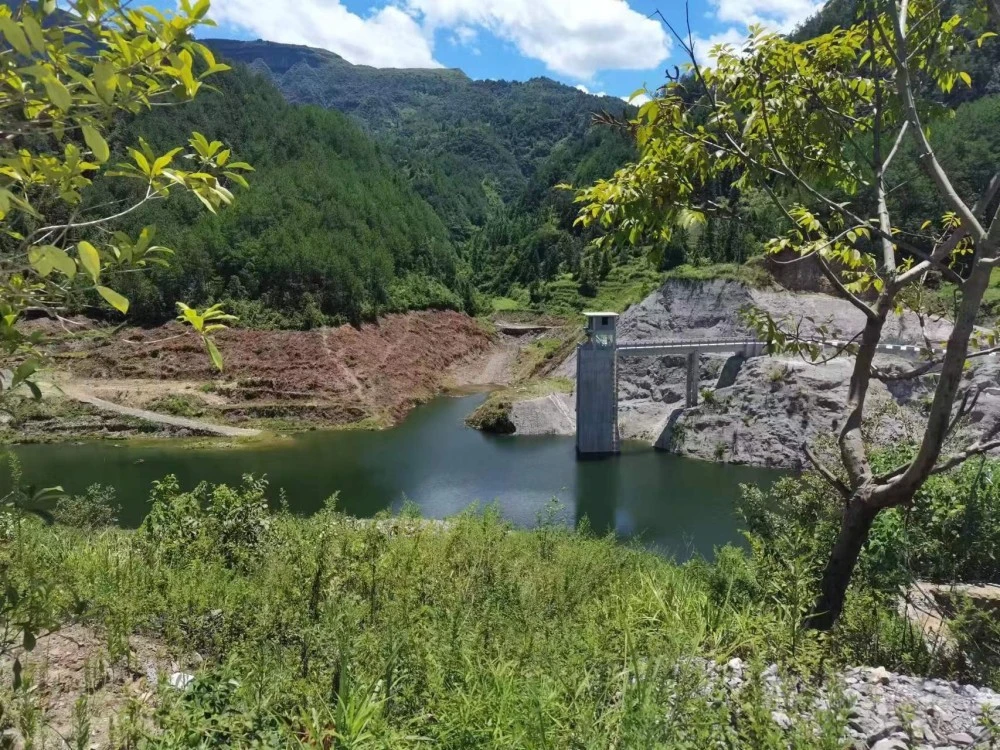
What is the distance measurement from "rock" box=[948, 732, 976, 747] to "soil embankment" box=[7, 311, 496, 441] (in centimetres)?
3115

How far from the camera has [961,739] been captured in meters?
2.95

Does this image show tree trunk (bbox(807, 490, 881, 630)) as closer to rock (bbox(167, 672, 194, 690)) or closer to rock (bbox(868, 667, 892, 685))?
rock (bbox(868, 667, 892, 685))

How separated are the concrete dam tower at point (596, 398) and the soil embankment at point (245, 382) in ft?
36.5

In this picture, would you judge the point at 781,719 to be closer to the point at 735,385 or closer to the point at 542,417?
the point at 735,385

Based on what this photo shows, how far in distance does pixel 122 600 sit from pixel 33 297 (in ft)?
10.0

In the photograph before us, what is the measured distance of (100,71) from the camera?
5.77 ft

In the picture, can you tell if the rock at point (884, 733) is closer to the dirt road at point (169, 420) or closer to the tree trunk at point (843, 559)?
the tree trunk at point (843, 559)

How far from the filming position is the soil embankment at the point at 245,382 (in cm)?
3203

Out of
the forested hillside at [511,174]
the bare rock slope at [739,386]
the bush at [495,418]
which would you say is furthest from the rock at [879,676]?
the bush at [495,418]

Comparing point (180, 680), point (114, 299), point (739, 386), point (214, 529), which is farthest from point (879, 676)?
point (739, 386)

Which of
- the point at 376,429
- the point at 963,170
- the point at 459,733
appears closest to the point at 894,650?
the point at 459,733

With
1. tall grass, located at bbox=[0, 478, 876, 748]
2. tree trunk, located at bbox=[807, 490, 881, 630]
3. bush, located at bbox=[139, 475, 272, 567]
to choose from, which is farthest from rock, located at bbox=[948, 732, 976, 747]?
bush, located at bbox=[139, 475, 272, 567]

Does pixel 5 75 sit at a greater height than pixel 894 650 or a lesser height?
greater

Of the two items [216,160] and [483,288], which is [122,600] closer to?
[216,160]
